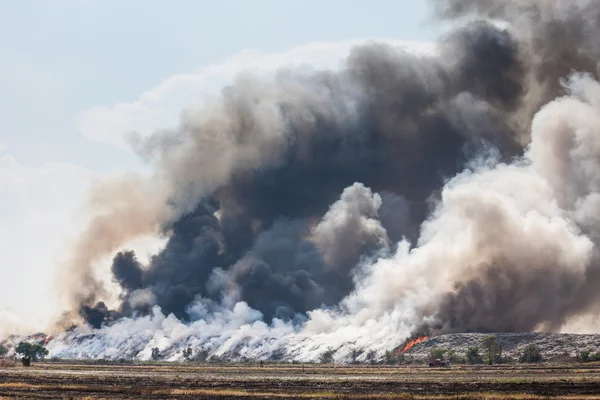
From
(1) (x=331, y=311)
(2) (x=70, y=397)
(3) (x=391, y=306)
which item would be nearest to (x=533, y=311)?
(3) (x=391, y=306)

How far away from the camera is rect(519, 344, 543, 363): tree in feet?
412

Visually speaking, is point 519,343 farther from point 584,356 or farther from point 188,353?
point 188,353

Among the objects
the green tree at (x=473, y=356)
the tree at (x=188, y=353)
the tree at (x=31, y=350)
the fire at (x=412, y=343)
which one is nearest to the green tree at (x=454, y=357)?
the green tree at (x=473, y=356)

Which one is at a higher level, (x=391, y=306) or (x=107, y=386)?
(x=391, y=306)

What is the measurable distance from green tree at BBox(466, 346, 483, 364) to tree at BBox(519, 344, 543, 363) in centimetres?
645

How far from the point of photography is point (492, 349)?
5212 inches

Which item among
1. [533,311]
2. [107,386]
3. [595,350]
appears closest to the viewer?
[107,386]

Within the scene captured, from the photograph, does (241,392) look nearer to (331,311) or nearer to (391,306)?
(391,306)

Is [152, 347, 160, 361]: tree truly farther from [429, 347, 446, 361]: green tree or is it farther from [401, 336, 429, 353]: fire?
[429, 347, 446, 361]: green tree

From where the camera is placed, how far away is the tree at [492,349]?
129 metres

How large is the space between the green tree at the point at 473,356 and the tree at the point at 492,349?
144cm

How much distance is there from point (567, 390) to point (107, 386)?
142ft

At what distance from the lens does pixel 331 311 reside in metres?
194

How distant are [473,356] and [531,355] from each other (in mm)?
9168
